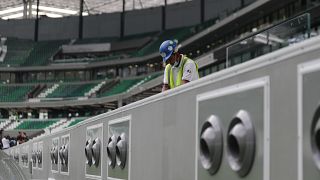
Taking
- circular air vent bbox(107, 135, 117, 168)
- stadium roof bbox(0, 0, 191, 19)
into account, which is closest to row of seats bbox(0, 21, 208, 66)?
stadium roof bbox(0, 0, 191, 19)

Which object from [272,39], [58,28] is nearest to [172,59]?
[272,39]

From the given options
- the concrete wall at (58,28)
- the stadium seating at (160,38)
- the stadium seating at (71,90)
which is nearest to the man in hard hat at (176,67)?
the stadium seating at (160,38)

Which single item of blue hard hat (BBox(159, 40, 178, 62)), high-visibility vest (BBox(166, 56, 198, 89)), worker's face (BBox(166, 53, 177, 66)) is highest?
blue hard hat (BBox(159, 40, 178, 62))

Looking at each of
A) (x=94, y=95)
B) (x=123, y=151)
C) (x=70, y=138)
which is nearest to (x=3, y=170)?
(x=70, y=138)

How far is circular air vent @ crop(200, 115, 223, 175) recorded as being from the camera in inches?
122

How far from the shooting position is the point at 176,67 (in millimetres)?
6648

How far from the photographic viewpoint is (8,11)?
73688mm

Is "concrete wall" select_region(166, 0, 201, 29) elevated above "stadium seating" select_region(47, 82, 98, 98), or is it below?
above

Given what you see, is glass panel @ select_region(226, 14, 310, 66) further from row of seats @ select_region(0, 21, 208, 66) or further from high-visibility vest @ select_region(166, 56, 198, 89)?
row of seats @ select_region(0, 21, 208, 66)

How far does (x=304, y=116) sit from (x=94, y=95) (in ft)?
185

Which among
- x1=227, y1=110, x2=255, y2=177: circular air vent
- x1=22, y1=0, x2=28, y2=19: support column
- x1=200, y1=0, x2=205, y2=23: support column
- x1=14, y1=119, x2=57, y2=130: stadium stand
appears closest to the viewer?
x1=227, y1=110, x2=255, y2=177: circular air vent

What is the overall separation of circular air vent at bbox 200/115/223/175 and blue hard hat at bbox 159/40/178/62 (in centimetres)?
287

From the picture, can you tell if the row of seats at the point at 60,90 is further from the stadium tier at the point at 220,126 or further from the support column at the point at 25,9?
the stadium tier at the point at 220,126

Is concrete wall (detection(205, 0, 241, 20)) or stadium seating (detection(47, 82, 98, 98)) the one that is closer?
concrete wall (detection(205, 0, 241, 20))
